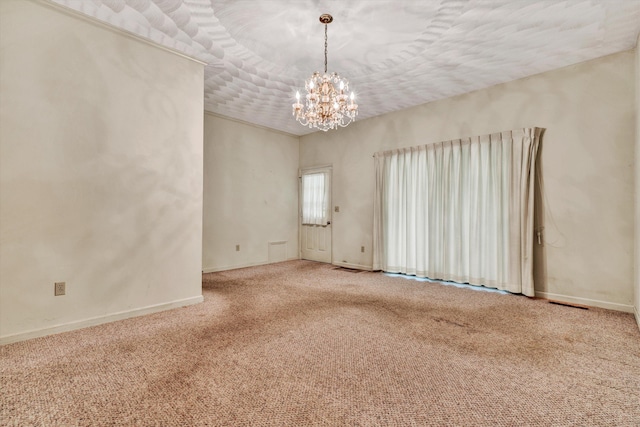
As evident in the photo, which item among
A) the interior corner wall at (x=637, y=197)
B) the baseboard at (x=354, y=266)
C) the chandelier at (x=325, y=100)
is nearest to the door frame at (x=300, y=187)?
the baseboard at (x=354, y=266)

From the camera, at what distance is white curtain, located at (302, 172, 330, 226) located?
668 centimetres

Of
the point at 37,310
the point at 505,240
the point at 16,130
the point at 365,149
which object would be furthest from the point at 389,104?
the point at 37,310

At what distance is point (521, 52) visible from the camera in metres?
3.54

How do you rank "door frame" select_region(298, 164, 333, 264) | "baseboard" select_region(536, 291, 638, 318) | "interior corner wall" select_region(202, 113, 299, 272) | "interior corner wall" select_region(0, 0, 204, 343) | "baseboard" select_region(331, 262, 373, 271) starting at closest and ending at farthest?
"interior corner wall" select_region(0, 0, 204, 343) → "baseboard" select_region(536, 291, 638, 318) → "interior corner wall" select_region(202, 113, 299, 272) → "baseboard" select_region(331, 262, 373, 271) → "door frame" select_region(298, 164, 333, 264)

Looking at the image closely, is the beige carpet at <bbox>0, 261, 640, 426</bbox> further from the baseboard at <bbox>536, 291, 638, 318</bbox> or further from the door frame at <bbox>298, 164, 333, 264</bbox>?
the door frame at <bbox>298, 164, 333, 264</bbox>

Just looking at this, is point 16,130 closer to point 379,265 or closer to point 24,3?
point 24,3

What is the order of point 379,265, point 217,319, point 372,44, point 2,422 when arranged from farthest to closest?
point 379,265, point 372,44, point 217,319, point 2,422

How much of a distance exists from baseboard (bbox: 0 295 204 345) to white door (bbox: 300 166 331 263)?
A: 3397mm

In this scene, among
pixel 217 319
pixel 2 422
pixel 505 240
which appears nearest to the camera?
pixel 2 422

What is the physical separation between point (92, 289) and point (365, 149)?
4.88 meters

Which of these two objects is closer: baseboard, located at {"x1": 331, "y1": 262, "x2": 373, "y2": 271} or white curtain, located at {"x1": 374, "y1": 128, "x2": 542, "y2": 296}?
white curtain, located at {"x1": 374, "y1": 128, "x2": 542, "y2": 296}

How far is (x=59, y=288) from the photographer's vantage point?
2.76 metres

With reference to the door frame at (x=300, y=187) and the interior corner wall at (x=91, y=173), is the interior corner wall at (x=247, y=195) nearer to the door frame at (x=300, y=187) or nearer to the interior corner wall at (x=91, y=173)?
the door frame at (x=300, y=187)

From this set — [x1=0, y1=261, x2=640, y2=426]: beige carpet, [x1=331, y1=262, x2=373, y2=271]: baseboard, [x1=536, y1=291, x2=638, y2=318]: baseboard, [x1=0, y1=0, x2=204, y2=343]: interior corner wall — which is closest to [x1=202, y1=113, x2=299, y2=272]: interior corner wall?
[x1=331, y1=262, x2=373, y2=271]: baseboard
